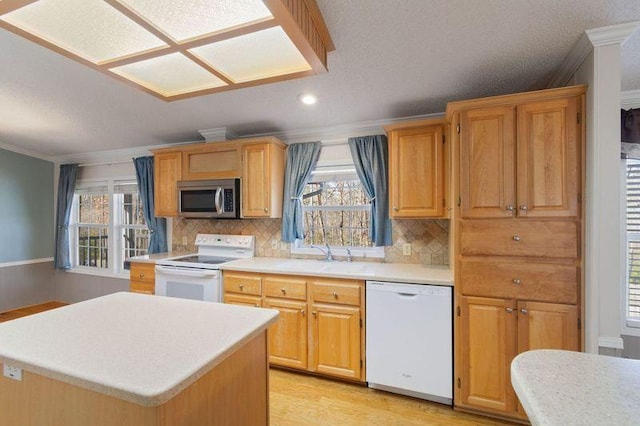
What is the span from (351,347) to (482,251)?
1239mm

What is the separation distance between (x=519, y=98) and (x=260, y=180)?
228 centimetres

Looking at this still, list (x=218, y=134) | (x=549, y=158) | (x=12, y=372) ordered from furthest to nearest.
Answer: (x=218, y=134), (x=549, y=158), (x=12, y=372)

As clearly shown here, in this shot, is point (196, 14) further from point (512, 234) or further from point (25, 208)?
point (25, 208)

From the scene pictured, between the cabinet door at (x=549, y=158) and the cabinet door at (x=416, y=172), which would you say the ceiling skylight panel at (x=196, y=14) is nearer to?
the cabinet door at (x=416, y=172)

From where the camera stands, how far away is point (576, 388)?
0.69 meters

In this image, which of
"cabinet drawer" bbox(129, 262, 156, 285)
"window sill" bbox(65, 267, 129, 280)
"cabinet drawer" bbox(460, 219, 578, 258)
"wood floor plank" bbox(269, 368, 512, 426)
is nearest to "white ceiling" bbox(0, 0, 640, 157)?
"cabinet drawer" bbox(460, 219, 578, 258)

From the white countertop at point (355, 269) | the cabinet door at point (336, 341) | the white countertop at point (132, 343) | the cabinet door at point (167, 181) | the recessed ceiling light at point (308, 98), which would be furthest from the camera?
the cabinet door at point (167, 181)

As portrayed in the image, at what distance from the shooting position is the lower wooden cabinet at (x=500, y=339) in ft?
6.20

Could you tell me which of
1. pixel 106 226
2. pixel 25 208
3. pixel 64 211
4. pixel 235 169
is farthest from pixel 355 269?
pixel 25 208

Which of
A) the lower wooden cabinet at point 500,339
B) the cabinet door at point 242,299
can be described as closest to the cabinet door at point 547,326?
the lower wooden cabinet at point 500,339

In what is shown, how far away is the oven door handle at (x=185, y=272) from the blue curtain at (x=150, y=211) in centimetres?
98

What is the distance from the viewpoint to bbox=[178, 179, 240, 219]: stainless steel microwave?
3162 millimetres

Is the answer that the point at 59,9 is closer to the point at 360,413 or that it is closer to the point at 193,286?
the point at 193,286

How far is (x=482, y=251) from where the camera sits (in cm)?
204
